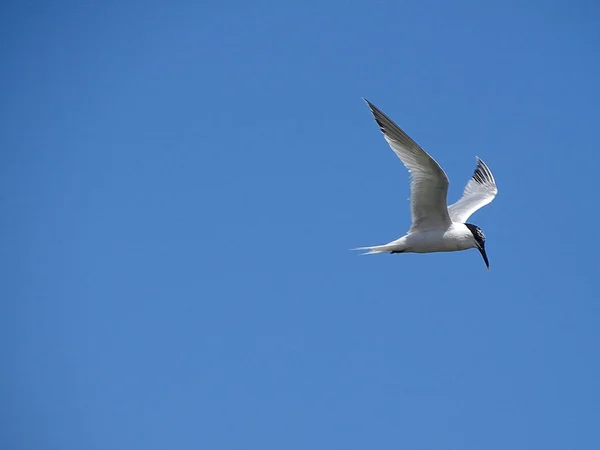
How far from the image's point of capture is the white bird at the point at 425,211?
13453 mm

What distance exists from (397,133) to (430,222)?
74.0 inches

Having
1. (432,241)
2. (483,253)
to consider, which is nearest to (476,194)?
(483,253)

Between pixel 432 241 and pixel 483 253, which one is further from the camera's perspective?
pixel 483 253

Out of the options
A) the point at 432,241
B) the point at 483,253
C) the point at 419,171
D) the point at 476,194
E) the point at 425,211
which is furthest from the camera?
the point at 476,194

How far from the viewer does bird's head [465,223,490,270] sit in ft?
48.6

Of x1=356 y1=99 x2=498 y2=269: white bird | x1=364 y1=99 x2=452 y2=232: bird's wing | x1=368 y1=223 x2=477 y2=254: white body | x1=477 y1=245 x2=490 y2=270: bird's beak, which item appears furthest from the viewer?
x1=477 y1=245 x2=490 y2=270: bird's beak

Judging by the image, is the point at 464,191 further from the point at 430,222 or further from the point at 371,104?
the point at 371,104

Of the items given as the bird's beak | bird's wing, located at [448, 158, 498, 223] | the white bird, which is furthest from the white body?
bird's wing, located at [448, 158, 498, 223]

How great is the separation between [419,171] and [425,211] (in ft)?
3.24

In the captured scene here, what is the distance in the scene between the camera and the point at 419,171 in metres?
13.6

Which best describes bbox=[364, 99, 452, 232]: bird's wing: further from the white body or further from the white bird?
the white body

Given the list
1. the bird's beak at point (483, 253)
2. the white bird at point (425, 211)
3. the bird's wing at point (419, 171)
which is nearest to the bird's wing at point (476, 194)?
the white bird at point (425, 211)

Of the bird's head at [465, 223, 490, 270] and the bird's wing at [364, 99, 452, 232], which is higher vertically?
the bird's wing at [364, 99, 452, 232]

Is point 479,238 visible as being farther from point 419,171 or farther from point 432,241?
point 419,171
